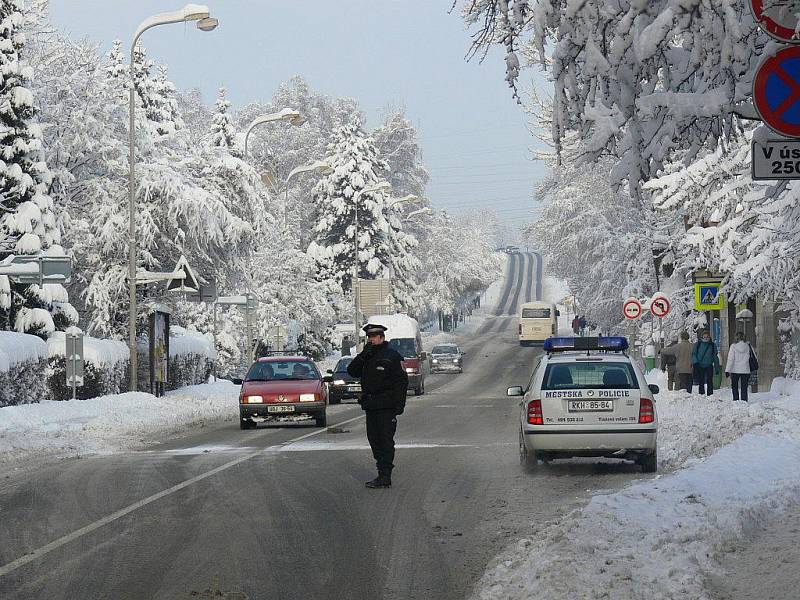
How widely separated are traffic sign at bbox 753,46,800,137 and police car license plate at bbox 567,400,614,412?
30.7 feet

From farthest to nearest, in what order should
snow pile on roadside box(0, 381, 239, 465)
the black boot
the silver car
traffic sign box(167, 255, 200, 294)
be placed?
the silver car < traffic sign box(167, 255, 200, 294) < snow pile on roadside box(0, 381, 239, 465) < the black boot

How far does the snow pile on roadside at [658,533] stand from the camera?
8.43 m

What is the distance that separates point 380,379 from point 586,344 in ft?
13.7

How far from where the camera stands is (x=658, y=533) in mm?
10406

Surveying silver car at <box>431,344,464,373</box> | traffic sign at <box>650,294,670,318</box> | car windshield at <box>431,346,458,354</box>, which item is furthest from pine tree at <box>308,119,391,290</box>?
traffic sign at <box>650,294,670,318</box>

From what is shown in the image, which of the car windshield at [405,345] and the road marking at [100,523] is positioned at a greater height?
the car windshield at [405,345]

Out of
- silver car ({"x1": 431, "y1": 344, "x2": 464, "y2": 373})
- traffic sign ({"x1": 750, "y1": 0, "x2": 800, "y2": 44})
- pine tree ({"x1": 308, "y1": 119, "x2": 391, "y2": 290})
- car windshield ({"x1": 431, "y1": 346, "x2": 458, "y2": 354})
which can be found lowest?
silver car ({"x1": 431, "y1": 344, "x2": 464, "y2": 373})

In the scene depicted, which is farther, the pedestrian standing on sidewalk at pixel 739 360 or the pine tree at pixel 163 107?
the pine tree at pixel 163 107

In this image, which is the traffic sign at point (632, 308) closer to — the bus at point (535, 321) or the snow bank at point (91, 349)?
the snow bank at point (91, 349)

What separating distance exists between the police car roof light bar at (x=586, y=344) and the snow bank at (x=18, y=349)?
1495cm

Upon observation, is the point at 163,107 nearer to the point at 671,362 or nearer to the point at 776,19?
the point at 671,362

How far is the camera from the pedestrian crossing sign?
34.4m

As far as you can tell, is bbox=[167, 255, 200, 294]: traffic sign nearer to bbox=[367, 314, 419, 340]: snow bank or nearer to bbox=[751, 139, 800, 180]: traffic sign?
bbox=[367, 314, 419, 340]: snow bank

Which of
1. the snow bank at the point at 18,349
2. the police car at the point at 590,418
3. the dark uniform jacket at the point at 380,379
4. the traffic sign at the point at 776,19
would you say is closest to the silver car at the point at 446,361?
the snow bank at the point at 18,349
